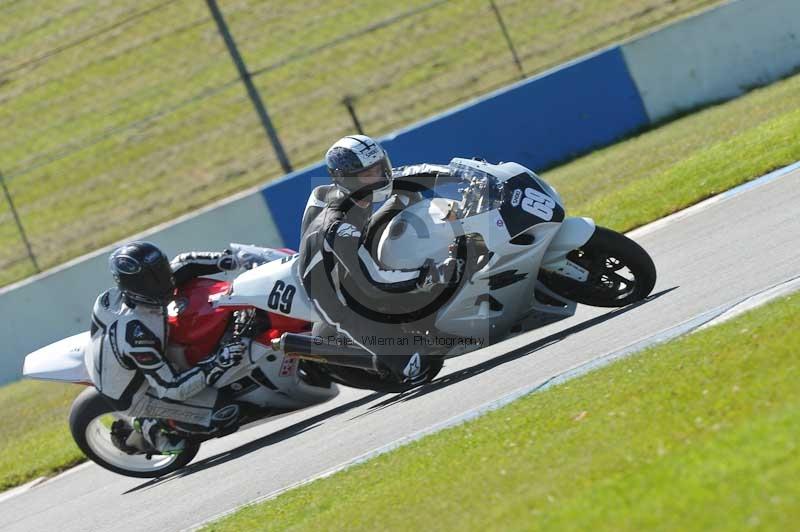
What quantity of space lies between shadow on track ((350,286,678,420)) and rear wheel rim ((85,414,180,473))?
66.1 inches

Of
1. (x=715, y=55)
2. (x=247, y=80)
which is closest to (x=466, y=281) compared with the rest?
(x=247, y=80)

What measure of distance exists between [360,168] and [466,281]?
97 centimetres

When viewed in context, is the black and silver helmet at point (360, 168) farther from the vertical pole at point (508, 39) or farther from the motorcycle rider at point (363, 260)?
the vertical pole at point (508, 39)

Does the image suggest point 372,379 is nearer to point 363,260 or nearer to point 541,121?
point 363,260

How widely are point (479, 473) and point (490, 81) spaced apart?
1360cm

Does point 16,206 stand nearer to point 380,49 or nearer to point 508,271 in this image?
point 380,49

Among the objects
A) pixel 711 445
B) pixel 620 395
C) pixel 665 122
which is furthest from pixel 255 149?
pixel 711 445

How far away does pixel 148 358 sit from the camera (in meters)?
8.36

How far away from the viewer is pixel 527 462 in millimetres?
5219

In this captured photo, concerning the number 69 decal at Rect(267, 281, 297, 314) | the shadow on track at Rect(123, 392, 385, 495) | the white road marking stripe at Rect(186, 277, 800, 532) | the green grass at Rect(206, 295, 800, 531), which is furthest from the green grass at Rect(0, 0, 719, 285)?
the green grass at Rect(206, 295, 800, 531)

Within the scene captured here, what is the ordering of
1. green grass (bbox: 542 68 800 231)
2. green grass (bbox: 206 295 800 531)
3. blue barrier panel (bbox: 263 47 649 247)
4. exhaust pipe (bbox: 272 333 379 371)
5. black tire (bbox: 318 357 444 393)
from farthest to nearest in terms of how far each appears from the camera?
blue barrier panel (bbox: 263 47 649 247)
green grass (bbox: 542 68 800 231)
black tire (bbox: 318 357 444 393)
exhaust pipe (bbox: 272 333 379 371)
green grass (bbox: 206 295 800 531)

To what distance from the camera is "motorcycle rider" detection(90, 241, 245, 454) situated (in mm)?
8297

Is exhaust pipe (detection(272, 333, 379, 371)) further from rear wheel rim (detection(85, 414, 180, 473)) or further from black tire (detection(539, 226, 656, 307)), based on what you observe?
rear wheel rim (detection(85, 414, 180, 473))

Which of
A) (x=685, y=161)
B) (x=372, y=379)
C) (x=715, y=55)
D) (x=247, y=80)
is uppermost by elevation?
(x=247, y=80)
